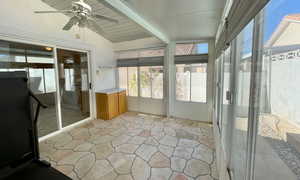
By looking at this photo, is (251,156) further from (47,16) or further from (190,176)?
(47,16)

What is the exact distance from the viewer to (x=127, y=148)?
248 cm

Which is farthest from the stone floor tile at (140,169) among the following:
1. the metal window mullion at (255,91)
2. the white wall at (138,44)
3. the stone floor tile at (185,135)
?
the white wall at (138,44)

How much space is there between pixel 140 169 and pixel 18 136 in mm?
1661

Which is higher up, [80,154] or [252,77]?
[252,77]

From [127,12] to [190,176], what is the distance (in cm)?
252

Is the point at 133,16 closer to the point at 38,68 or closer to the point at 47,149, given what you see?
the point at 38,68

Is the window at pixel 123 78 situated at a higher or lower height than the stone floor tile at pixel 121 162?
higher

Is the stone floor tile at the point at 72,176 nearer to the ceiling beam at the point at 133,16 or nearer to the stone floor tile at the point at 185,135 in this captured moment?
the stone floor tile at the point at 185,135

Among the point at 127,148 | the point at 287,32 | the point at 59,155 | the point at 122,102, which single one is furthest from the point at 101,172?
the point at 122,102

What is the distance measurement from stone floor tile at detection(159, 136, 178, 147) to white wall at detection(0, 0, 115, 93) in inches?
102

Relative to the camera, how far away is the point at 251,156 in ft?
2.64

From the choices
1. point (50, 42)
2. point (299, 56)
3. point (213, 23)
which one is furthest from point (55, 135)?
point (213, 23)

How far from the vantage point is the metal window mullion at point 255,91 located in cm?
71

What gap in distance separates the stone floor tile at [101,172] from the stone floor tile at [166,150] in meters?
0.91
